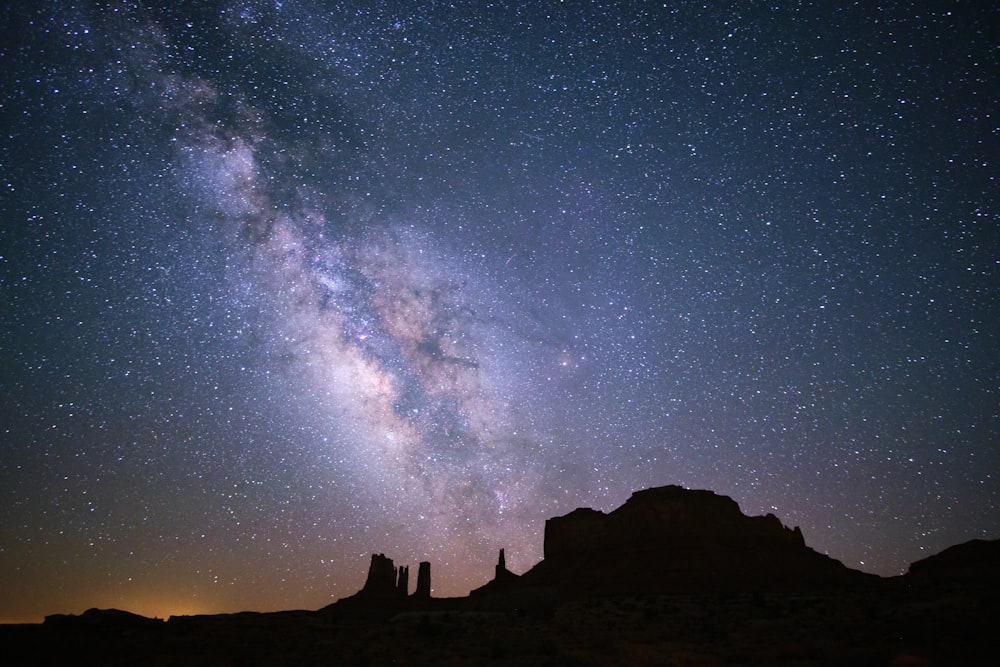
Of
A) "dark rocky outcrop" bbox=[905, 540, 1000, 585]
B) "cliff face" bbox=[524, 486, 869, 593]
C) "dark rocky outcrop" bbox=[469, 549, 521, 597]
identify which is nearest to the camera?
"dark rocky outcrop" bbox=[905, 540, 1000, 585]

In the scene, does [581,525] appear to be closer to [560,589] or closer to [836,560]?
[560,589]

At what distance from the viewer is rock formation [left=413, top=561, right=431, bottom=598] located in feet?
250

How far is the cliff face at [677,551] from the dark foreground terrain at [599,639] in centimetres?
3217

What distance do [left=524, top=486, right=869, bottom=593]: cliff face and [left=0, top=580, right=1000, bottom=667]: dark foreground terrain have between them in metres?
32.2

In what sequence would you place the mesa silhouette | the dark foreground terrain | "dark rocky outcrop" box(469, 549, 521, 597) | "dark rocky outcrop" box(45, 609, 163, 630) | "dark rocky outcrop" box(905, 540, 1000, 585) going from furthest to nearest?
"dark rocky outcrop" box(469, 549, 521, 597) → "dark rocky outcrop" box(905, 540, 1000, 585) → "dark rocky outcrop" box(45, 609, 163, 630) → the mesa silhouette → the dark foreground terrain

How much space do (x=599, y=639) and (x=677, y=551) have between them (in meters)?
55.2

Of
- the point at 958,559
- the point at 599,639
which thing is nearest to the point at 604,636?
the point at 599,639

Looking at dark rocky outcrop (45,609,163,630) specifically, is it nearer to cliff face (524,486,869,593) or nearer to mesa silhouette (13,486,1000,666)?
mesa silhouette (13,486,1000,666)

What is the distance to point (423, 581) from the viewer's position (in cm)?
7681

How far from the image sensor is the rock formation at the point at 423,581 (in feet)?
250

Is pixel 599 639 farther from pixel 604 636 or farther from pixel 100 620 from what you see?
pixel 100 620

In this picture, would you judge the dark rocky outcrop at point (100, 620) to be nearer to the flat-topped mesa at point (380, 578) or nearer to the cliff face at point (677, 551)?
the cliff face at point (677, 551)

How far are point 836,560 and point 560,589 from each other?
42.5 m

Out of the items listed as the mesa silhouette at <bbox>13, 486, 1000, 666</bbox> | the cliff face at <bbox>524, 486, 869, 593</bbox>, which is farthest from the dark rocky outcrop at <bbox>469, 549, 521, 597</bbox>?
the mesa silhouette at <bbox>13, 486, 1000, 666</bbox>
